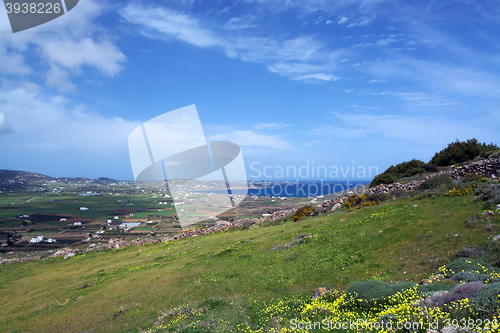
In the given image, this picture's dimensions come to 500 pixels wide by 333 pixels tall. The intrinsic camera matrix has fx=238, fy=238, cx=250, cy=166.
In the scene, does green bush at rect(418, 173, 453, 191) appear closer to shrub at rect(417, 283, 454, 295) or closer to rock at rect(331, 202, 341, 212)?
rock at rect(331, 202, 341, 212)

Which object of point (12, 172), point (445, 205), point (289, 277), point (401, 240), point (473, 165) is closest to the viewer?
point (289, 277)

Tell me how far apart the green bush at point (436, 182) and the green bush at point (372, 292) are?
18723 mm

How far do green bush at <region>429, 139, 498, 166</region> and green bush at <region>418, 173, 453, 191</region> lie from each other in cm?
1164

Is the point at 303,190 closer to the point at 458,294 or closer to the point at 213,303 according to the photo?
the point at 213,303

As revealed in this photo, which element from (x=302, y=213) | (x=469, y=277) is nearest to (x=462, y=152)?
(x=302, y=213)

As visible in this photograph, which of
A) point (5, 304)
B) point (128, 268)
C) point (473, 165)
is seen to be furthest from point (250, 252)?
point (473, 165)

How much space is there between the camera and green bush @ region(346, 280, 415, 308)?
26.9 feet

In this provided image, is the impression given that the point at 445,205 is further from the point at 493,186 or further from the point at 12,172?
the point at 12,172

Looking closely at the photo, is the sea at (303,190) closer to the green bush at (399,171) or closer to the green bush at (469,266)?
the green bush at (399,171)

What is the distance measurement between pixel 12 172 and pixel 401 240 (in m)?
223

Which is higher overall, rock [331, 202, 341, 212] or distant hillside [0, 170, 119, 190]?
distant hillside [0, 170, 119, 190]

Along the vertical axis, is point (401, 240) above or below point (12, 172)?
below

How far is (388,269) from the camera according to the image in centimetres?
1178

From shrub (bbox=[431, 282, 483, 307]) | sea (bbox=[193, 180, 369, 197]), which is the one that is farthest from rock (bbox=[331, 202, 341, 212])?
sea (bbox=[193, 180, 369, 197])
